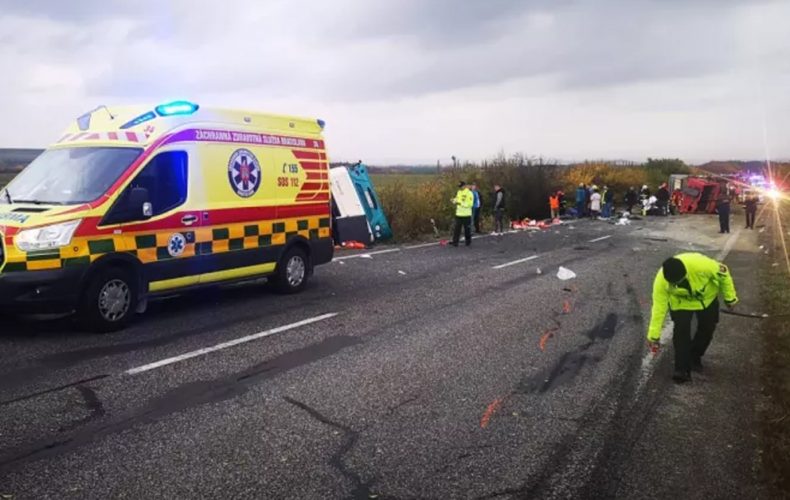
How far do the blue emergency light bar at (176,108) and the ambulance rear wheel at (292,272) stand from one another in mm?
2557

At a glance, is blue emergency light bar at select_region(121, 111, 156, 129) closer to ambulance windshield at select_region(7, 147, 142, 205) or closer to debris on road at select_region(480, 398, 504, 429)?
ambulance windshield at select_region(7, 147, 142, 205)

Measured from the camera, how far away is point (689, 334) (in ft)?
18.9

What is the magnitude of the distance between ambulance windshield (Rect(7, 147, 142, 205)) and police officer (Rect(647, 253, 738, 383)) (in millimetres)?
5771

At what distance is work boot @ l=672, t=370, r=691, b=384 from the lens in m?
5.69

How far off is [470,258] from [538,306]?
18.7 ft

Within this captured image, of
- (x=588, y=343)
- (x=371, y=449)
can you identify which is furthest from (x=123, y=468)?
(x=588, y=343)

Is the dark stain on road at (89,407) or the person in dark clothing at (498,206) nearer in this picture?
the dark stain on road at (89,407)

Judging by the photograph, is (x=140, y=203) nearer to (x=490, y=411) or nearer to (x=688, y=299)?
(x=490, y=411)

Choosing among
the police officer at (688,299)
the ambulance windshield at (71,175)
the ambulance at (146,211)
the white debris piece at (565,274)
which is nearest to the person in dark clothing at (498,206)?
the white debris piece at (565,274)

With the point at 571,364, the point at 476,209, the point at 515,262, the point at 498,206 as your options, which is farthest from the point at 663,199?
the point at 571,364

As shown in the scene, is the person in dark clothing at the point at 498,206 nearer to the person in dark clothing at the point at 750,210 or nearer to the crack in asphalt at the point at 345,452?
the person in dark clothing at the point at 750,210

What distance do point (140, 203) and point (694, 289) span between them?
5750 mm

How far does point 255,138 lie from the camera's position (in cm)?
861

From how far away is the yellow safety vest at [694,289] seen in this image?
5.78 m
